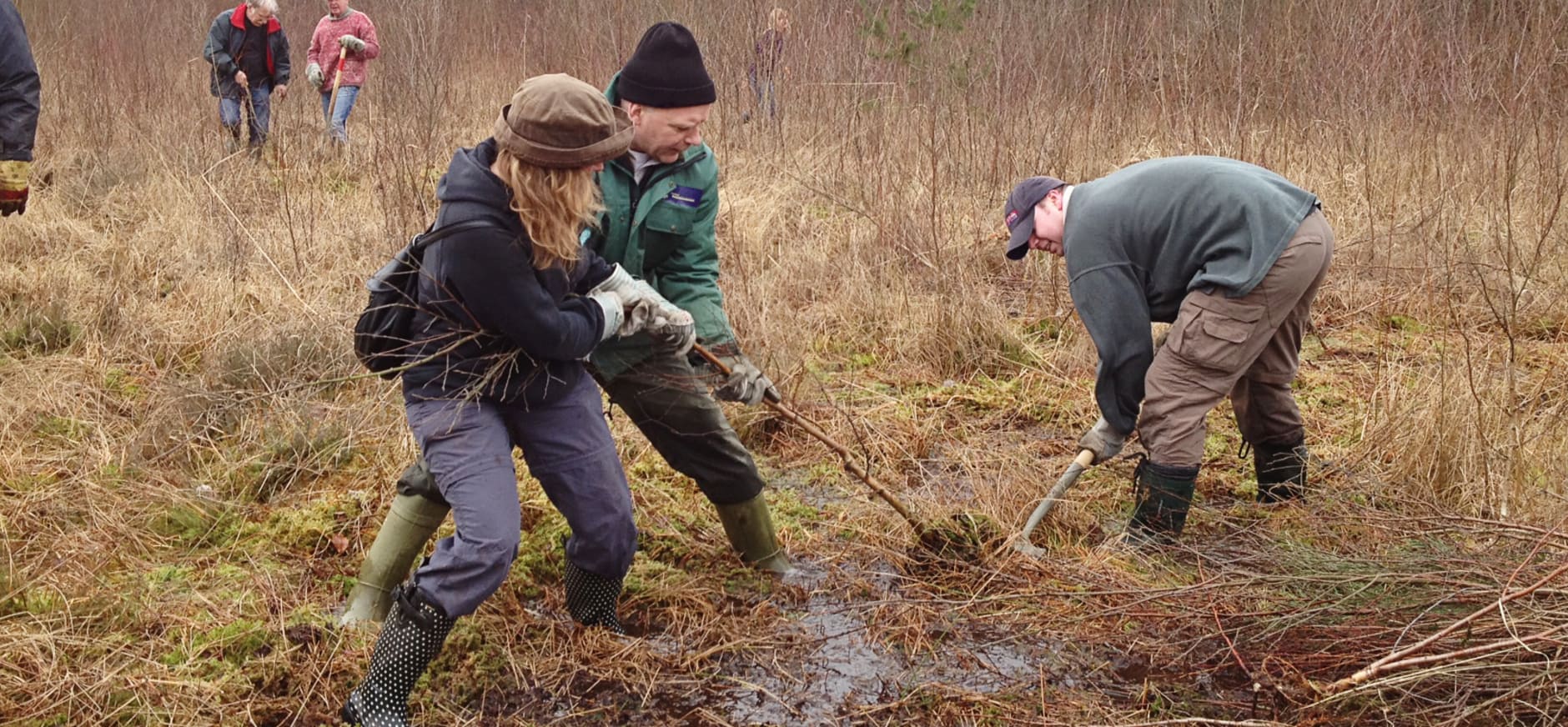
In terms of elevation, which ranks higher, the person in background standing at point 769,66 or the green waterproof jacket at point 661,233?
the green waterproof jacket at point 661,233

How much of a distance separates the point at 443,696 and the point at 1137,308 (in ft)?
6.94

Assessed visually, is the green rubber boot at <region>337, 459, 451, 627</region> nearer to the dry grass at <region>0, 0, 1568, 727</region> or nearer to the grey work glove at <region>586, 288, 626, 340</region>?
the dry grass at <region>0, 0, 1568, 727</region>

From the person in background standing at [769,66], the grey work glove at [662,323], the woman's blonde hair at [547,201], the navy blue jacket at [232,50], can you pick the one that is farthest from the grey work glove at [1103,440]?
the navy blue jacket at [232,50]

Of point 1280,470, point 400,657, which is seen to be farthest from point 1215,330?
point 400,657

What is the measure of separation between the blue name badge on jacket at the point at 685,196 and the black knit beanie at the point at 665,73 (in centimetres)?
22

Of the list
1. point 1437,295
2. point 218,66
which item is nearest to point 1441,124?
point 1437,295

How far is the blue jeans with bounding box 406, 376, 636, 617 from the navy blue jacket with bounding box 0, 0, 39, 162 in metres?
2.66

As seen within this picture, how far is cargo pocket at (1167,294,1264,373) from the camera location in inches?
135

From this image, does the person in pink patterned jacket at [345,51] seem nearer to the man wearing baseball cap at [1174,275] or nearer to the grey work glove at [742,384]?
the grey work glove at [742,384]

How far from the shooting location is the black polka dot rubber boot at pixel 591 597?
320 centimetres

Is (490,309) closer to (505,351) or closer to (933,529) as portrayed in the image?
(505,351)

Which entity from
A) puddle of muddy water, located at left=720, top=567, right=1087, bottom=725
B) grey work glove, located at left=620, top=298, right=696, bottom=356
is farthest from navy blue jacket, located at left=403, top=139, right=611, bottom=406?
puddle of muddy water, located at left=720, top=567, right=1087, bottom=725

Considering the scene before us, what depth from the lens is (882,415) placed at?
494 cm

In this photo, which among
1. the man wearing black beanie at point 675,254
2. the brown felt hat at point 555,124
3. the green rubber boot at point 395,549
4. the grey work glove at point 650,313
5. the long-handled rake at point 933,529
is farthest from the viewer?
the long-handled rake at point 933,529
